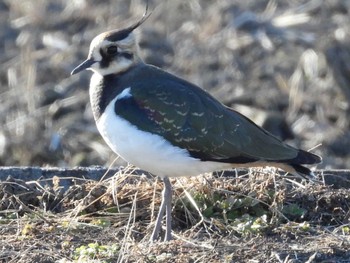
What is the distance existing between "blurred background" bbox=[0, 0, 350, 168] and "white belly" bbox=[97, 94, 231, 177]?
4.27m

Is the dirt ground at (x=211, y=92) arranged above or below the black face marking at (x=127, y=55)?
below

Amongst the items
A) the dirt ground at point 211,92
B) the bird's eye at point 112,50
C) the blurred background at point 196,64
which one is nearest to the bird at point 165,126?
the bird's eye at point 112,50

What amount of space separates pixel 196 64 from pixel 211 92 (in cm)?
64

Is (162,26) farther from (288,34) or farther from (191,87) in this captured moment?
(191,87)

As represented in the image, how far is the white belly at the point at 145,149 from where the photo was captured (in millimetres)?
7012

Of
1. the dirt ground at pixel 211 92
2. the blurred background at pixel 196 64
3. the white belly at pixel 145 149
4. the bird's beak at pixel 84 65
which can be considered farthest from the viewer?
the blurred background at pixel 196 64

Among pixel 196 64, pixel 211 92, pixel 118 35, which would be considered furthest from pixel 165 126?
pixel 196 64

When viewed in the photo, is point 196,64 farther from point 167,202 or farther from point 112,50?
point 167,202

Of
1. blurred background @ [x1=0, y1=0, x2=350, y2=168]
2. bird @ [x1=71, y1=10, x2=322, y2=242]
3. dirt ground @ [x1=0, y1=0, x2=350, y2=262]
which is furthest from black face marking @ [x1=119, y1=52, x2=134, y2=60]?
blurred background @ [x1=0, y1=0, x2=350, y2=168]

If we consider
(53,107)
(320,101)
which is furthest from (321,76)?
→ (53,107)

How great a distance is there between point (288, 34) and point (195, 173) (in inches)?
232

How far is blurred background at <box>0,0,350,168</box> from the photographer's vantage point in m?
11.8

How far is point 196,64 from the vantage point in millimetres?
12781

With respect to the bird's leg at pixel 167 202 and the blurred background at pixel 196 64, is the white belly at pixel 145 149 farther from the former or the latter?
the blurred background at pixel 196 64
